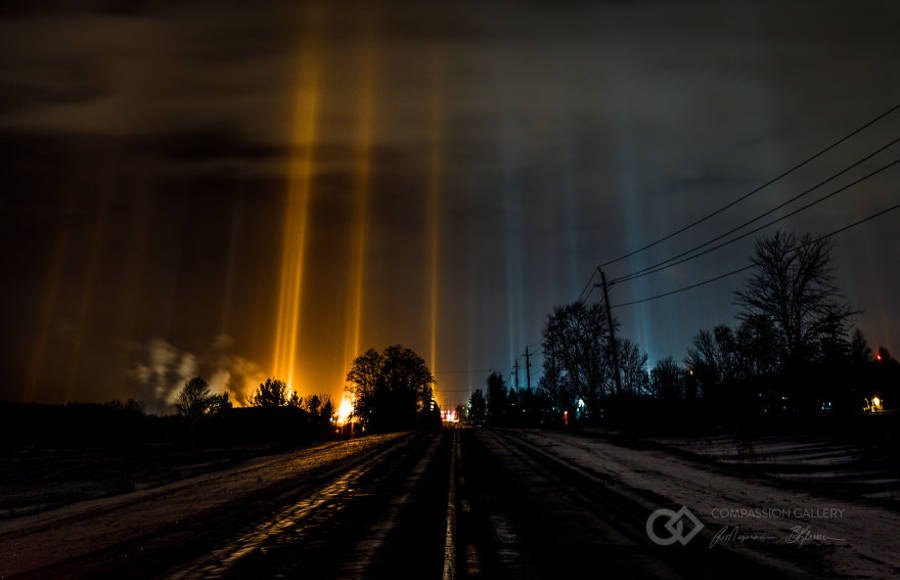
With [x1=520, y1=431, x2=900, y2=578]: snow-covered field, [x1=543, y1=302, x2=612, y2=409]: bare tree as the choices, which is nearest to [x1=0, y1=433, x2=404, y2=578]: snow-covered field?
[x1=520, y1=431, x2=900, y2=578]: snow-covered field

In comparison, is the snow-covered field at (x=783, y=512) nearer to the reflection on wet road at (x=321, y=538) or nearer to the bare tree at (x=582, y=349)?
the reflection on wet road at (x=321, y=538)

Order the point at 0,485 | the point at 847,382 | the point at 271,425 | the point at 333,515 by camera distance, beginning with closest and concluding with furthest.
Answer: the point at 333,515 < the point at 0,485 < the point at 847,382 < the point at 271,425

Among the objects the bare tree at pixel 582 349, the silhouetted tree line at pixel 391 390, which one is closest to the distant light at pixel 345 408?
the silhouetted tree line at pixel 391 390

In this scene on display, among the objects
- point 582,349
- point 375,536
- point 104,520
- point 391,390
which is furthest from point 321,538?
point 391,390

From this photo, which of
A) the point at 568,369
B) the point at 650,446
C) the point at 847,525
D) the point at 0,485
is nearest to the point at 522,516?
the point at 847,525

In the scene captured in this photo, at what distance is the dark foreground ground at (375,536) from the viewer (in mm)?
6449

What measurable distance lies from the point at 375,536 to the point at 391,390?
262 ft

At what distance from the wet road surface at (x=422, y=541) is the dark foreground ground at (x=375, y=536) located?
2 cm

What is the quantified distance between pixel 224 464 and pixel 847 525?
2423 cm

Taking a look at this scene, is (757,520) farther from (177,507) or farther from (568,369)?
(568,369)

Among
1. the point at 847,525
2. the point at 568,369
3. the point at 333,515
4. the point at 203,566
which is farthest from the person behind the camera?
the point at 568,369

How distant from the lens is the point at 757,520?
905cm

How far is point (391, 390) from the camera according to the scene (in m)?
86.9

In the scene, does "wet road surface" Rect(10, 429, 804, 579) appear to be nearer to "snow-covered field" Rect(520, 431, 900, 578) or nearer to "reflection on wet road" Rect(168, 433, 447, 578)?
"reflection on wet road" Rect(168, 433, 447, 578)
